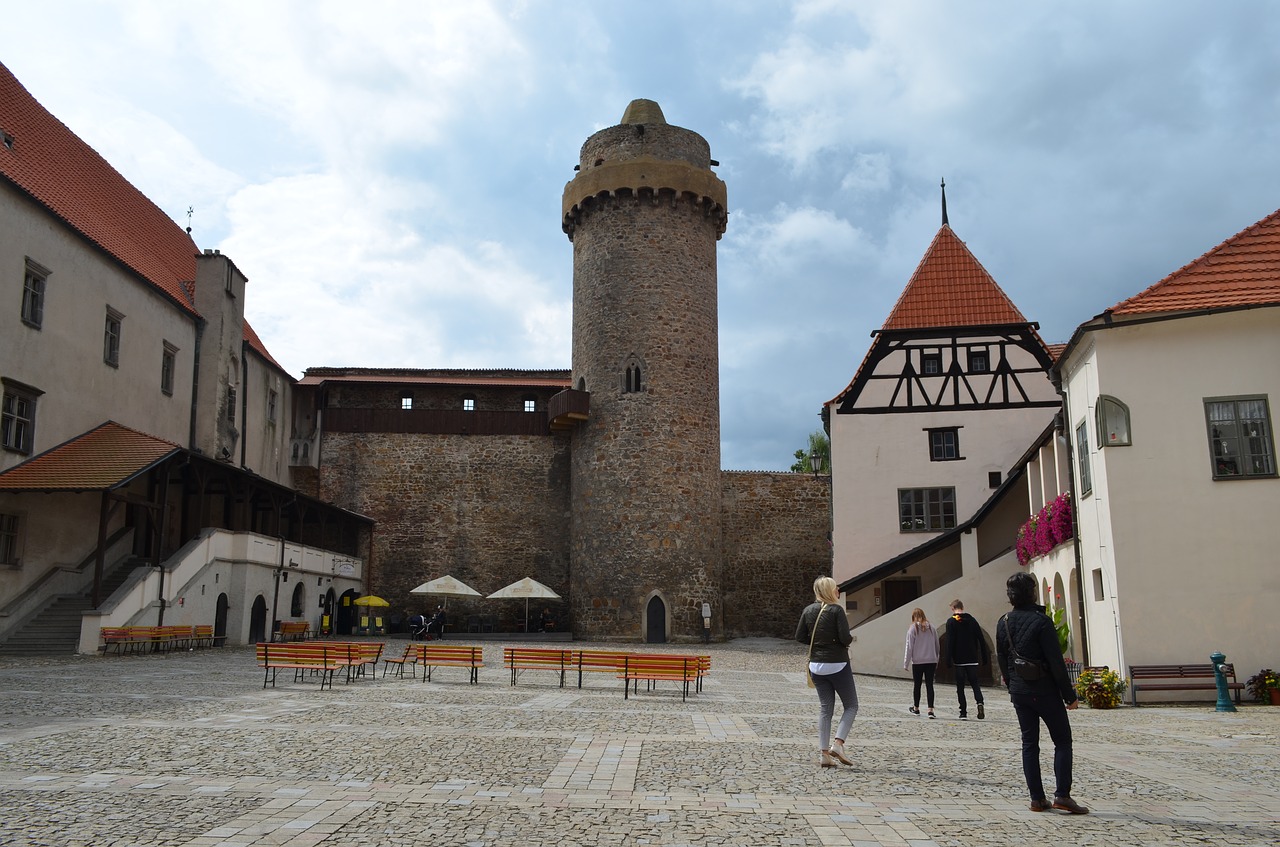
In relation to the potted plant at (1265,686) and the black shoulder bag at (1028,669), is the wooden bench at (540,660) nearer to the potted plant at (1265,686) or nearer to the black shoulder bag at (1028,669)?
the potted plant at (1265,686)

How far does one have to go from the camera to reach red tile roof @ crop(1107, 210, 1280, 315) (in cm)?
1503

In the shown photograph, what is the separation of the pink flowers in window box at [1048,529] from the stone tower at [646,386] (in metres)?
13.6

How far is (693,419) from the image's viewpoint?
110ft

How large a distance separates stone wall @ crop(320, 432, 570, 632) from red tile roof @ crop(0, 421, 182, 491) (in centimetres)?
1306

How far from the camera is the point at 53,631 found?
68.1 feet

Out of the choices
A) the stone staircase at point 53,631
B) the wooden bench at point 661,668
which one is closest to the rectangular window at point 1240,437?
the wooden bench at point 661,668

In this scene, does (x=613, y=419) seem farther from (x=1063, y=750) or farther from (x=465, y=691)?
(x=1063, y=750)

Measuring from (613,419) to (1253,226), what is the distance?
19.9 meters

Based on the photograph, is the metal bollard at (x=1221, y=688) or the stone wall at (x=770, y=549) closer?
the metal bollard at (x=1221, y=688)

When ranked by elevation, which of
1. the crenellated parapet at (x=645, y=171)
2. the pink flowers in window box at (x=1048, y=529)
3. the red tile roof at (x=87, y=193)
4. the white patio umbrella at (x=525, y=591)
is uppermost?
the crenellated parapet at (x=645, y=171)

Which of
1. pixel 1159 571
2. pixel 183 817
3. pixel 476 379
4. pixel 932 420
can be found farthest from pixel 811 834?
pixel 476 379

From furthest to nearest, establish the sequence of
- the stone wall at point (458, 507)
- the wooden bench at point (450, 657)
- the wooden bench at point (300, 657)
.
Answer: the stone wall at point (458, 507), the wooden bench at point (450, 657), the wooden bench at point (300, 657)

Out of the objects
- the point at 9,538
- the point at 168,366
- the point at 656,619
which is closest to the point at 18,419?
the point at 9,538

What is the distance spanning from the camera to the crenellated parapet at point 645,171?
1324 inches
